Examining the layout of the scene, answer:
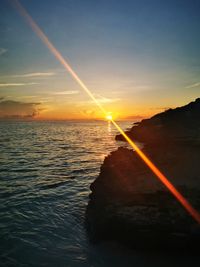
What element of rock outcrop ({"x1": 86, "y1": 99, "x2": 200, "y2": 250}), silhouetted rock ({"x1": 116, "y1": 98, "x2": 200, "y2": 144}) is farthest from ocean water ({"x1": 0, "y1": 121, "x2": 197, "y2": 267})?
silhouetted rock ({"x1": 116, "y1": 98, "x2": 200, "y2": 144})

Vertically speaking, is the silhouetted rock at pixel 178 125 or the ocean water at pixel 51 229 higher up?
the silhouetted rock at pixel 178 125

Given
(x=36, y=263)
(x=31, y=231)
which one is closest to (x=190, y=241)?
(x=36, y=263)

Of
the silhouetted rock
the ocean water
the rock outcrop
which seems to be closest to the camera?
the ocean water

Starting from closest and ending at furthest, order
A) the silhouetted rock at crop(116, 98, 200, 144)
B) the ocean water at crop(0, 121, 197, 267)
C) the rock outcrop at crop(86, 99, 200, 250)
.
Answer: the ocean water at crop(0, 121, 197, 267)
the rock outcrop at crop(86, 99, 200, 250)
the silhouetted rock at crop(116, 98, 200, 144)

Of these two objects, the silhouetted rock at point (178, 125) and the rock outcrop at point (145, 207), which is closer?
the rock outcrop at point (145, 207)

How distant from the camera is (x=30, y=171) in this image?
2308 cm

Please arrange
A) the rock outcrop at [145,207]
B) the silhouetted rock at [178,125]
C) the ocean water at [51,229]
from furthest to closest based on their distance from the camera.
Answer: the silhouetted rock at [178,125]
the rock outcrop at [145,207]
the ocean water at [51,229]

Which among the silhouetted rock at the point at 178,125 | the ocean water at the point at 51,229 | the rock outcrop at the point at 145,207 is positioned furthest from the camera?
the silhouetted rock at the point at 178,125

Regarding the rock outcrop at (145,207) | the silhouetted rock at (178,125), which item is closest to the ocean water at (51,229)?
the rock outcrop at (145,207)

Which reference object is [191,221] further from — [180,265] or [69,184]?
[69,184]

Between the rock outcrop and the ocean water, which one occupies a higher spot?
the rock outcrop

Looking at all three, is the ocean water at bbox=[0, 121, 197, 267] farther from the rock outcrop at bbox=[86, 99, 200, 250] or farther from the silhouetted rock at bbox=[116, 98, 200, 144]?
the silhouetted rock at bbox=[116, 98, 200, 144]

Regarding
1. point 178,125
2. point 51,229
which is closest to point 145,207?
point 51,229

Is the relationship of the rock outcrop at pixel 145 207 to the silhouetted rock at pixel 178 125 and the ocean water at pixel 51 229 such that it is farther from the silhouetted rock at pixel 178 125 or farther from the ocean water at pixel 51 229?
the silhouetted rock at pixel 178 125
